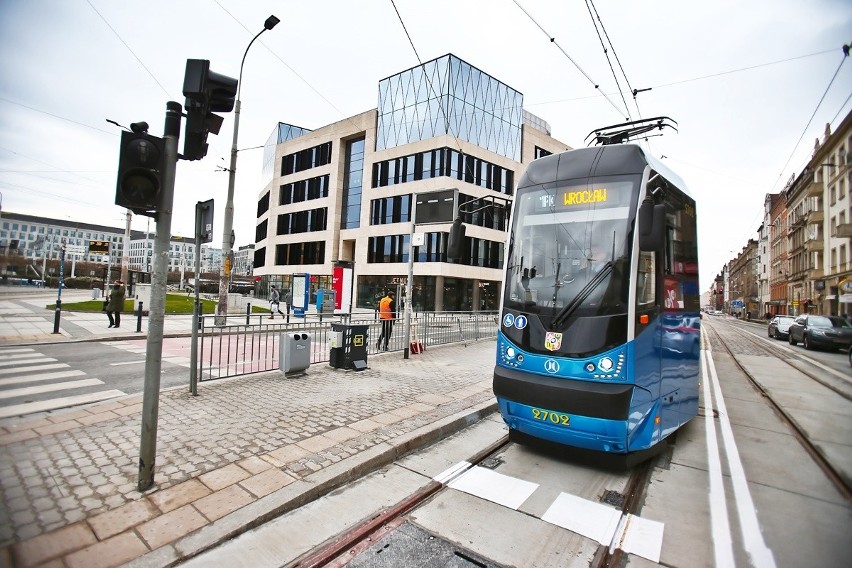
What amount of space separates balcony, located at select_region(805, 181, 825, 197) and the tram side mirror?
104 cm

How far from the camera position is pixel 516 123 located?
41.5m

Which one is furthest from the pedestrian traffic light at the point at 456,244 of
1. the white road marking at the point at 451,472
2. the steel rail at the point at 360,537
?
the steel rail at the point at 360,537

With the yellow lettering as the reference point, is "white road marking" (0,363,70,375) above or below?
below

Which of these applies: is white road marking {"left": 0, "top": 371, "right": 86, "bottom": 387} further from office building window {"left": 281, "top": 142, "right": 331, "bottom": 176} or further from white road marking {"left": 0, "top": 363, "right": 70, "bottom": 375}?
office building window {"left": 281, "top": 142, "right": 331, "bottom": 176}

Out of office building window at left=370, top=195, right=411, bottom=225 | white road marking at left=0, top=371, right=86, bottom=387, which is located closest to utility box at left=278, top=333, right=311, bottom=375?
white road marking at left=0, top=371, right=86, bottom=387

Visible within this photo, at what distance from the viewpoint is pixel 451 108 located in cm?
3484

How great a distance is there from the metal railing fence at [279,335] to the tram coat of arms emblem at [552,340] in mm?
5896

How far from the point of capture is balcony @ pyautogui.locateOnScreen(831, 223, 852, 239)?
261 centimetres

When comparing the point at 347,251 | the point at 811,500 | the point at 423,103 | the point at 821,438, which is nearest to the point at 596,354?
the point at 811,500

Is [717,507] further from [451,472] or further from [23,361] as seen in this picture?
[23,361]

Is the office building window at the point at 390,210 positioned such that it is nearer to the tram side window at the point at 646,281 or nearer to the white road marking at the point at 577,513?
the tram side window at the point at 646,281

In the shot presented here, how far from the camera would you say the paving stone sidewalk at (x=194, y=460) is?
2.91m

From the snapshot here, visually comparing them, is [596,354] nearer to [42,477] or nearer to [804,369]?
[42,477]

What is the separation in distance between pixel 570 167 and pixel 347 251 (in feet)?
134
